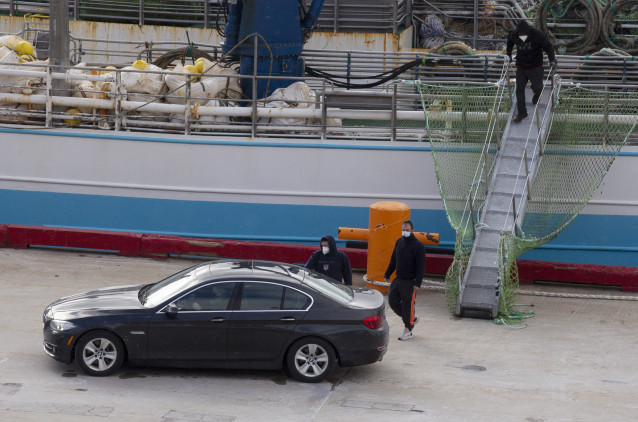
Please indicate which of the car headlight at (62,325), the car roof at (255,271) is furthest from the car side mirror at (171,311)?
the car headlight at (62,325)

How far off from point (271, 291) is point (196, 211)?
5536mm

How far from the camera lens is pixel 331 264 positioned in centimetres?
1088

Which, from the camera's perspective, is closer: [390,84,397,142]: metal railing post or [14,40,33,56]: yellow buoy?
[390,84,397,142]: metal railing post

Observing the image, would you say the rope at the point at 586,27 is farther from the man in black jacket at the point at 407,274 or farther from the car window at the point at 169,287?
the car window at the point at 169,287

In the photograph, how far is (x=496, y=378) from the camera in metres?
9.33

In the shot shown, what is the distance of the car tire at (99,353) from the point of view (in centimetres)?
889

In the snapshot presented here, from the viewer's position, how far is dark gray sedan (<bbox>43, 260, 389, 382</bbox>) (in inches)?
350

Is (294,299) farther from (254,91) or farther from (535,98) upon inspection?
(535,98)

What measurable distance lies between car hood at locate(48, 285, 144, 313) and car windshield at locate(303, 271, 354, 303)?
176cm

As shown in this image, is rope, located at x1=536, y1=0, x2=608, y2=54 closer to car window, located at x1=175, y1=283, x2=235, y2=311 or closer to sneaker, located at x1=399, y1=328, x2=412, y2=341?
sneaker, located at x1=399, y1=328, x2=412, y2=341

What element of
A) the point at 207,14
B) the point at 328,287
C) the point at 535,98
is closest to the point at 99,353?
the point at 328,287

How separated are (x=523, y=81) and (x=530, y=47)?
0.50 meters

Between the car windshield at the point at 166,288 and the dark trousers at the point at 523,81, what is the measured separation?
6044 mm

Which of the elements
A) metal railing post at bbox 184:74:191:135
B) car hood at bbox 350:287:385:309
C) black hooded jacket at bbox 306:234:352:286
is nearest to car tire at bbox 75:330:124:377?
car hood at bbox 350:287:385:309
